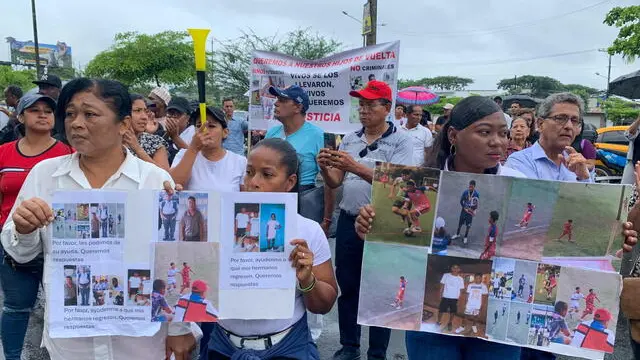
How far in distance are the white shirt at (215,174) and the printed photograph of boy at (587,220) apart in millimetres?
2196

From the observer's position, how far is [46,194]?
1.88 meters

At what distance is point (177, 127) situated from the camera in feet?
15.1

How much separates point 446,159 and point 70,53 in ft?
299

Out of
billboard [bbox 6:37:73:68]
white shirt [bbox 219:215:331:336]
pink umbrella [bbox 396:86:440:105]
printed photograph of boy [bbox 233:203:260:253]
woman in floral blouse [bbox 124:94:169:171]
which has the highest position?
billboard [bbox 6:37:73:68]

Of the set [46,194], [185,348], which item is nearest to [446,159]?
[185,348]

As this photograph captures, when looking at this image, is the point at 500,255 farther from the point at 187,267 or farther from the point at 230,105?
the point at 230,105

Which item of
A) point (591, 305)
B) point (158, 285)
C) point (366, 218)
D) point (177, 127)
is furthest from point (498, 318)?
point (177, 127)

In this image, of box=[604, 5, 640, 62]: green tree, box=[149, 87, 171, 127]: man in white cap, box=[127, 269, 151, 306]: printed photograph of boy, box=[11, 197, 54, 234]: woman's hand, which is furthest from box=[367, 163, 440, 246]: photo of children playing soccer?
box=[604, 5, 640, 62]: green tree

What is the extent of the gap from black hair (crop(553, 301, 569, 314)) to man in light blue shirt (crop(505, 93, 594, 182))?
43.6 inches

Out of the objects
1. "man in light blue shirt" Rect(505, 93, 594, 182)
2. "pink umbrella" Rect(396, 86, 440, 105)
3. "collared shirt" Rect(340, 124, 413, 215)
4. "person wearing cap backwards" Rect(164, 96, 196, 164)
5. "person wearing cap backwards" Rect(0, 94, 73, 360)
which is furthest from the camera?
"pink umbrella" Rect(396, 86, 440, 105)

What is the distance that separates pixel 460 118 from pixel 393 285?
77 cm

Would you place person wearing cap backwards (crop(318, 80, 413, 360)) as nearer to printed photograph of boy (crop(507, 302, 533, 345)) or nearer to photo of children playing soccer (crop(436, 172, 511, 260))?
photo of children playing soccer (crop(436, 172, 511, 260))

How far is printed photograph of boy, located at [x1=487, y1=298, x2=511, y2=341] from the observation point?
1.86m

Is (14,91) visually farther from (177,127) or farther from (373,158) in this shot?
(373,158)
